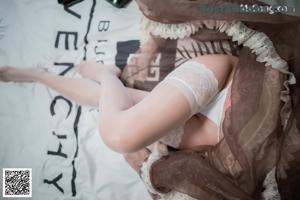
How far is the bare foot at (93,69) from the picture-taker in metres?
1.12

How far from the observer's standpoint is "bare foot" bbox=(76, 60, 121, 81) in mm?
1119

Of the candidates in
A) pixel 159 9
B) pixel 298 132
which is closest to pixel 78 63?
pixel 159 9

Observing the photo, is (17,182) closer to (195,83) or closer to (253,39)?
(195,83)

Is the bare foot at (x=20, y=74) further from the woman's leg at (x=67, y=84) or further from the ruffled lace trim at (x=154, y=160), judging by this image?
the ruffled lace trim at (x=154, y=160)

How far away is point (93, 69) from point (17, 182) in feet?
1.27

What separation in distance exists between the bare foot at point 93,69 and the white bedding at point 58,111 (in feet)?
0.07

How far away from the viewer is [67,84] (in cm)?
114

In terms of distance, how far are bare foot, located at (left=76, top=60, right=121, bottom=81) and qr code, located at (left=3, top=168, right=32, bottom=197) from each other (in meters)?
0.32

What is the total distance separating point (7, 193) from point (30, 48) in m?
0.44

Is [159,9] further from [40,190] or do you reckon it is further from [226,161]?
[40,190]

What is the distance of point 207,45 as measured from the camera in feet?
3.16

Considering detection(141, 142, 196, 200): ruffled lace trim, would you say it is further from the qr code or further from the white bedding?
the qr code

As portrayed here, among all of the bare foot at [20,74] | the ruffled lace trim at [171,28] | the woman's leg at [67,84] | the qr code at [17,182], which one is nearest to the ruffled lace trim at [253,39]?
the ruffled lace trim at [171,28]

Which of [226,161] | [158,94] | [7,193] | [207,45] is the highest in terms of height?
[207,45]
